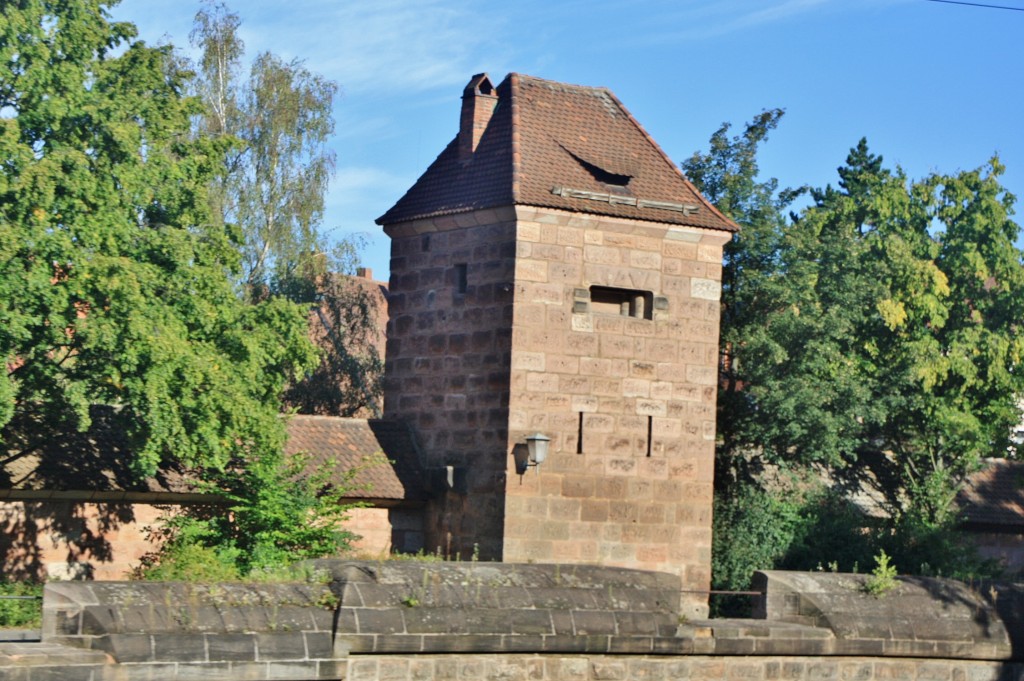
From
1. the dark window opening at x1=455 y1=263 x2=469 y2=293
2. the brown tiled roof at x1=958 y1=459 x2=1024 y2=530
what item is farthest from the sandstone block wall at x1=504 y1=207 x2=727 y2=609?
the brown tiled roof at x1=958 y1=459 x2=1024 y2=530

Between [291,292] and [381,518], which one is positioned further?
[291,292]

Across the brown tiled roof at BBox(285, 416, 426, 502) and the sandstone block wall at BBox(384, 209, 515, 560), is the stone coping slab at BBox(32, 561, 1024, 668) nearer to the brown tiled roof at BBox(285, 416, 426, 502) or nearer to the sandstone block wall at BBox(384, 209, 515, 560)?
the sandstone block wall at BBox(384, 209, 515, 560)

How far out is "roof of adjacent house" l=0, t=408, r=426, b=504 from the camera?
19156mm

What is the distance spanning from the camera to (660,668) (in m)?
11.8

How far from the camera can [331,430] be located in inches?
876

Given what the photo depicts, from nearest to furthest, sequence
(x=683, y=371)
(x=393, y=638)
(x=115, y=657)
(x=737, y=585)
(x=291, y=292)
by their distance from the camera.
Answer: (x=115, y=657)
(x=393, y=638)
(x=683, y=371)
(x=737, y=585)
(x=291, y=292)

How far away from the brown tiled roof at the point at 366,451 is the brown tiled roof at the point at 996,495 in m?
12.4

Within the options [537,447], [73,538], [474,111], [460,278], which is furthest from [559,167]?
[73,538]

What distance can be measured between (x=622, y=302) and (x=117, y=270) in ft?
23.9

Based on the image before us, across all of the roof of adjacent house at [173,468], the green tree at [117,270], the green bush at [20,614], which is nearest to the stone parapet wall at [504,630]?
the green bush at [20,614]

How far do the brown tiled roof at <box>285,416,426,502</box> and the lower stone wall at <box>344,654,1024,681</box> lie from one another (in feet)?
30.1

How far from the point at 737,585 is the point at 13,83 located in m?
13.1

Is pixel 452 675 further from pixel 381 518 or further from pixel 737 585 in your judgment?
pixel 737 585

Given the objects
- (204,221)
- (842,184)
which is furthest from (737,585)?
(842,184)
